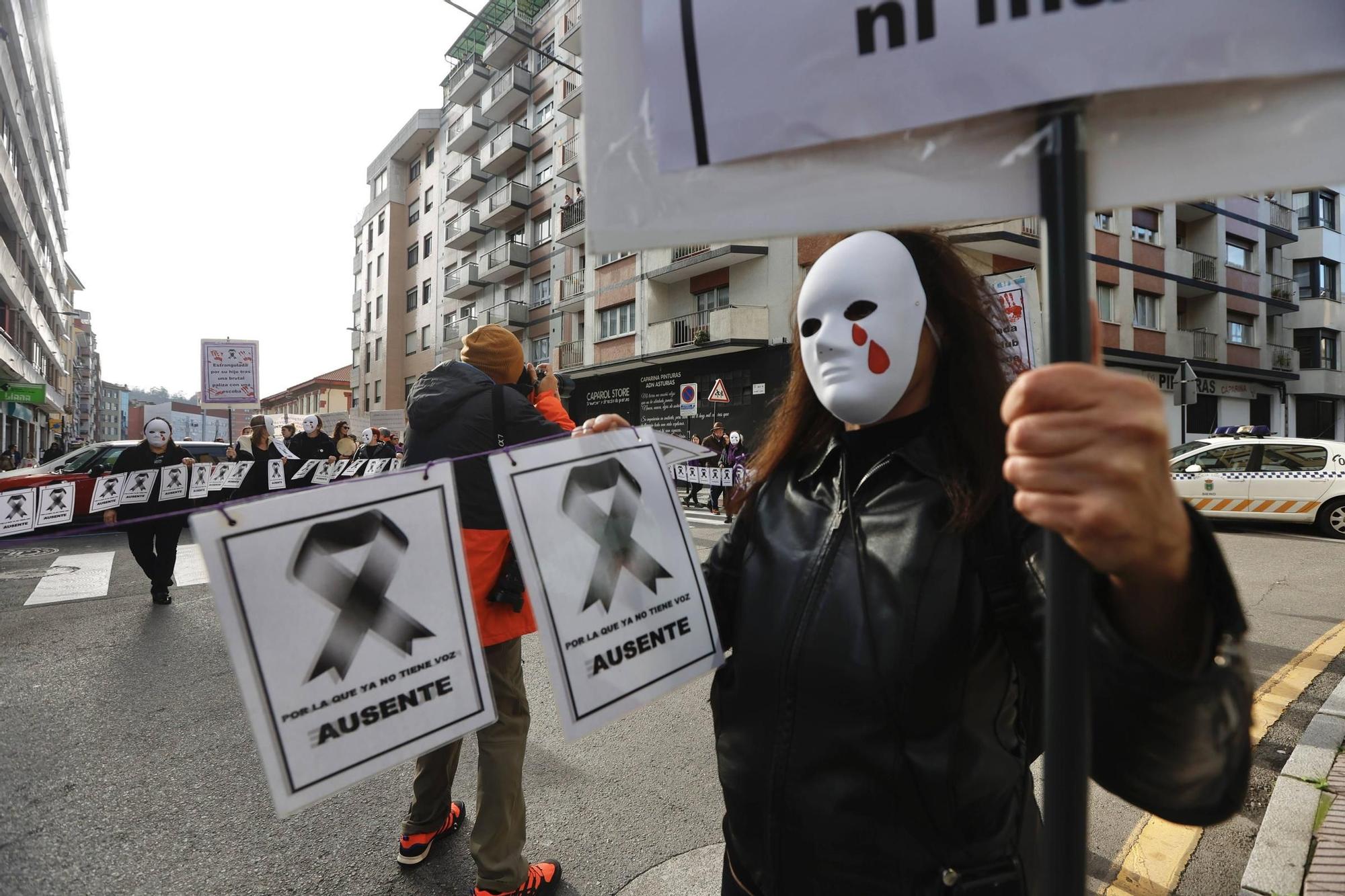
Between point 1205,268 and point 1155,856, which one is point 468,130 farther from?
point 1155,856

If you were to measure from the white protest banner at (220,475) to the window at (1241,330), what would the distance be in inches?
1115

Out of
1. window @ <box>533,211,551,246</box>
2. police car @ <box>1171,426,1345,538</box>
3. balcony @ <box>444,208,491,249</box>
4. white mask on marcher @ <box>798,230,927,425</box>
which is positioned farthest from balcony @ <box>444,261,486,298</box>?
white mask on marcher @ <box>798,230,927,425</box>

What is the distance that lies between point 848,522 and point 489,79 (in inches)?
1448

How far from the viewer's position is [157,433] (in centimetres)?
718

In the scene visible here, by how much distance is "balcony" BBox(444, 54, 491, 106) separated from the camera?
32.6 m

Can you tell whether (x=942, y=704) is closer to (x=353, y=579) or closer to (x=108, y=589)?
(x=353, y=579)

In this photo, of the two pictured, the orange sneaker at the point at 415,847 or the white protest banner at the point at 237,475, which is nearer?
the orange sneaker at the point at 415,847

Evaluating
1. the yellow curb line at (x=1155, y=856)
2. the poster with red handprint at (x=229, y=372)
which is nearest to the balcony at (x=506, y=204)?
the poster with red handprint at (x=229, y=372)

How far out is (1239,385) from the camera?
24125mm

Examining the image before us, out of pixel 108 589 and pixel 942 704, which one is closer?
pixel 942 704

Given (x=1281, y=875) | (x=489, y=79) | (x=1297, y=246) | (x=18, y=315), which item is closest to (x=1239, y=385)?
(x=1297, y=246)

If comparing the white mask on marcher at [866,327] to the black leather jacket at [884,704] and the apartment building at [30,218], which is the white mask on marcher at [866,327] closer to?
the black leather jacket at [884,704]

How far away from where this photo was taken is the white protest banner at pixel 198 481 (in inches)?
303

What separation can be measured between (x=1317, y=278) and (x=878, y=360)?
35138mm
